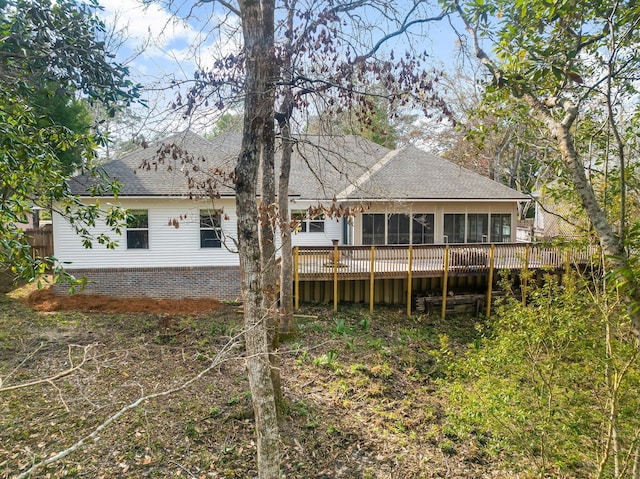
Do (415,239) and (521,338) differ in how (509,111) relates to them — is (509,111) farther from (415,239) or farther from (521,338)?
(415,239)

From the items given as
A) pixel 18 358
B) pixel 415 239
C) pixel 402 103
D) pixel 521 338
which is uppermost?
pixel 402 103

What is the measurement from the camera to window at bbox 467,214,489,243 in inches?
643

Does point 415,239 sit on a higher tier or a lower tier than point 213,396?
higher

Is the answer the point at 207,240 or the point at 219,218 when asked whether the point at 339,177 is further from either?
the point at 207,240

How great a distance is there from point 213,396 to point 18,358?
13.1ft

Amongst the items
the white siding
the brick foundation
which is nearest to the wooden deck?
the brick foundation

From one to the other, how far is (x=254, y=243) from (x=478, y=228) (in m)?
13.7

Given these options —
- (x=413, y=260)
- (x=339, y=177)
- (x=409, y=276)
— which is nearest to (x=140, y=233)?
(x=339, y=177)

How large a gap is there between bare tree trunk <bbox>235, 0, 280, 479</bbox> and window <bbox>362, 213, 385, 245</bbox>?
433 inches

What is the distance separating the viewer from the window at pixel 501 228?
16516 mm

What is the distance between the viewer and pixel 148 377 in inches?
308

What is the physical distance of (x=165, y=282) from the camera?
13250mm

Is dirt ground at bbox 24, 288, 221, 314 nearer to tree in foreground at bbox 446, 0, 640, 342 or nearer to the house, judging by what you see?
the house

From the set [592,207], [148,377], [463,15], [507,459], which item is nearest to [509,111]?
[463,15]
